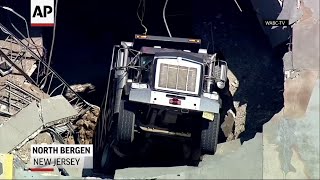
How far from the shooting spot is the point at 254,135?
1647 centimetres

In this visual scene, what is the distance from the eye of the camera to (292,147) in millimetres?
15531

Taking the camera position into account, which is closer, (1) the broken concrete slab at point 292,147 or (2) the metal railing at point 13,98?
(1) the broken concrete slab at point 292,147

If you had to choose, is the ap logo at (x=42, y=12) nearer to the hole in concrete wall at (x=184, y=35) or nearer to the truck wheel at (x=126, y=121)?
the hole in concrete wall at (x=184, y=35)

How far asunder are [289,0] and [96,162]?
16.3ft

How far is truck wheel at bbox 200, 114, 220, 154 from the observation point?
50.8 ft

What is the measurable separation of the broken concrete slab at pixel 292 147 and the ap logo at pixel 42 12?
15.8ft

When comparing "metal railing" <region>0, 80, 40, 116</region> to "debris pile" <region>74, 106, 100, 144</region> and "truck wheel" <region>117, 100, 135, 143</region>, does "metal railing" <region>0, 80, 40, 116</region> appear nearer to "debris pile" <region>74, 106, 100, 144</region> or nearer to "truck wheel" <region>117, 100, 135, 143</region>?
"debris pile" <region>74, 106, 100, 144</region>

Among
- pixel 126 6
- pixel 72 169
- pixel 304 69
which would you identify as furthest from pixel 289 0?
pixel 72 169

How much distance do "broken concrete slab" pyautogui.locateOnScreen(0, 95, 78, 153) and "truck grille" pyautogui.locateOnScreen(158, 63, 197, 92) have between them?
10.2ft

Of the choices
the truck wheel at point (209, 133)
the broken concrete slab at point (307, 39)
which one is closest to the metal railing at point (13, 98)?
the truck wheel at point (209, 133)

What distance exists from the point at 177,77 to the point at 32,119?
345cm

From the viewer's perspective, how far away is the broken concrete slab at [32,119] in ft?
55.0

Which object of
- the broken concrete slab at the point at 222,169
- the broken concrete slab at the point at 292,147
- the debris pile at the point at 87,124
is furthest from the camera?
the debris pile at the point at 87,124

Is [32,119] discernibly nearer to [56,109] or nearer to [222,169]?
[56,109]
